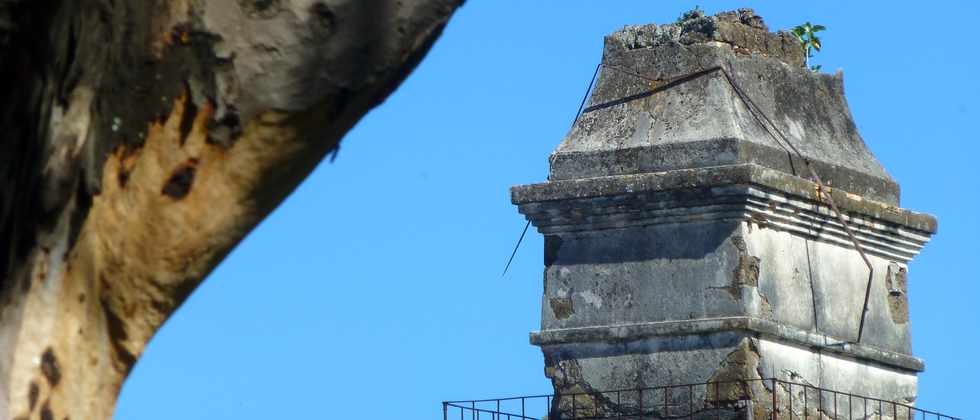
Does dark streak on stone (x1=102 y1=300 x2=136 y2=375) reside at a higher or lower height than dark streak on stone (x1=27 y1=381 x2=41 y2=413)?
higher

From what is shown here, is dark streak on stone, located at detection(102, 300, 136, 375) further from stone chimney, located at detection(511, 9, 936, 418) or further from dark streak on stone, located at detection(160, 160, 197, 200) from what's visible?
stone chimney, located at detection(511, 9, 936, 418)

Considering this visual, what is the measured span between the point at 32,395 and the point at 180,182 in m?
0.43

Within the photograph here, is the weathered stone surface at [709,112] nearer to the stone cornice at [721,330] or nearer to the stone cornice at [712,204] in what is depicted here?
the stone cornice at [712,204]

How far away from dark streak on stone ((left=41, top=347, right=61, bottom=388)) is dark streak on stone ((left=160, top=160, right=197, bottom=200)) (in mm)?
332

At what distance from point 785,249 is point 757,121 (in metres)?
0.60

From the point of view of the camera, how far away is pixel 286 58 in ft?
11.2

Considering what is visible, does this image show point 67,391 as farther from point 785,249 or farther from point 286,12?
point 785,249

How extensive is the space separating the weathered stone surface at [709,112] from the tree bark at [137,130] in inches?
226

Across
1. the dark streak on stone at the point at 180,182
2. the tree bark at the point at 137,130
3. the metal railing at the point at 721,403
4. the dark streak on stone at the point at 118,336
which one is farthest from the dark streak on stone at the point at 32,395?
the metal railing at the point at 721,403

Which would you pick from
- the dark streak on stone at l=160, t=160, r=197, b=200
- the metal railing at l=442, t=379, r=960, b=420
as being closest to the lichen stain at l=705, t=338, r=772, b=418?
the metal railing at l=442, t=379, r=960, b=420

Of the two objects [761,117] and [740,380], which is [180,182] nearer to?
[740,380]

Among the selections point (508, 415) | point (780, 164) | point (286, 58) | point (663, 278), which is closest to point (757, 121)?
point (780, 164)

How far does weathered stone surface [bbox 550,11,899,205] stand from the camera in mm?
9227

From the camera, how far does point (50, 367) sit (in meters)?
3.46
